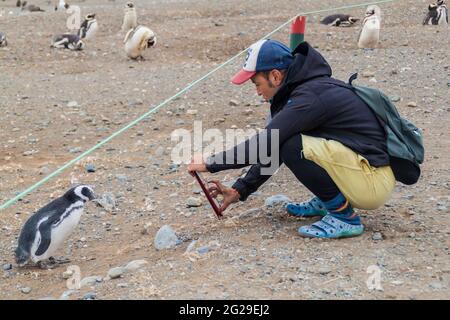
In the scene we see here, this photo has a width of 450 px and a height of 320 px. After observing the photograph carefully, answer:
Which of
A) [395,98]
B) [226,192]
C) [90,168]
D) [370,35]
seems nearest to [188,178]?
[90,168]

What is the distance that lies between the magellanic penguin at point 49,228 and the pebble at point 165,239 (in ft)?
1.71

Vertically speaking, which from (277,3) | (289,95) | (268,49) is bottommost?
(277,3)

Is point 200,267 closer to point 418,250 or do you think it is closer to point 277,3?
point 418,250

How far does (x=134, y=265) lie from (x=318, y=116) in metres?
1.15

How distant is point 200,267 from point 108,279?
1.46 ft

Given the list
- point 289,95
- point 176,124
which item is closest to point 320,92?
point 289,95

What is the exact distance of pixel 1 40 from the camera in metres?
10.5

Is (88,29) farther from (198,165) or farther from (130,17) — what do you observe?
(198,165)

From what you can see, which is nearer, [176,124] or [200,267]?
[200,267]

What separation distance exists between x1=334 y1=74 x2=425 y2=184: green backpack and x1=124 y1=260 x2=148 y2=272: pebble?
132 centimetres

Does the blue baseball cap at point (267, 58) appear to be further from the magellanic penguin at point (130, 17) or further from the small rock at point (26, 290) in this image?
the magellanic penguin at point (130, 17)

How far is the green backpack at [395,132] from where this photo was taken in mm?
3350
